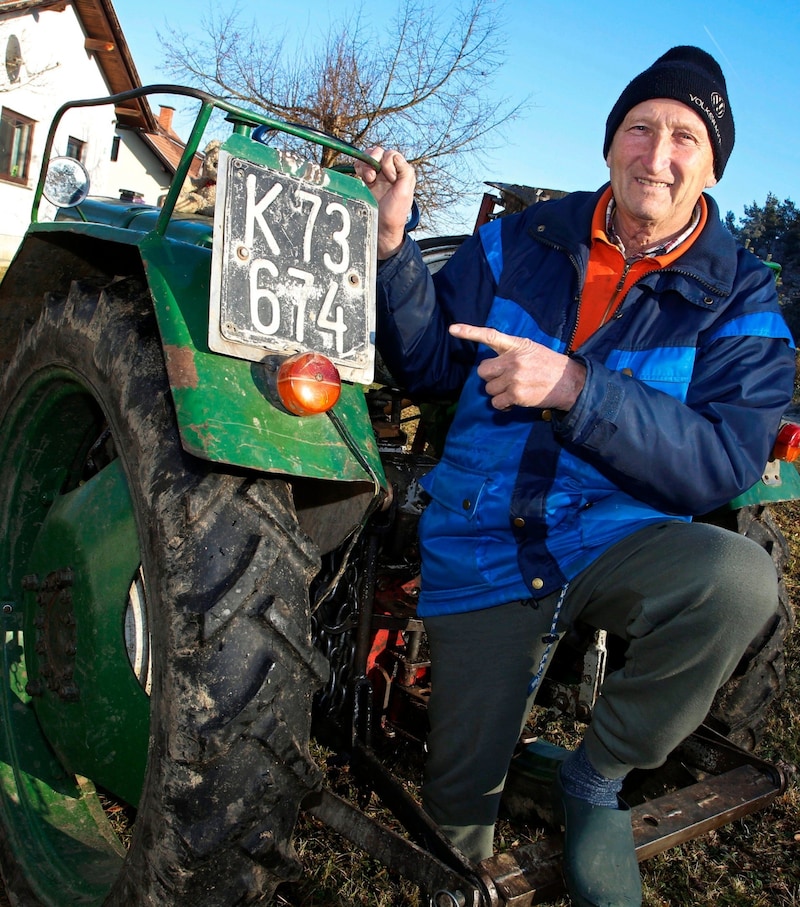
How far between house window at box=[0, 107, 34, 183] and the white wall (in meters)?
0.16

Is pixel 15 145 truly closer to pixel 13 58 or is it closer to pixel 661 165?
pixel 13 58

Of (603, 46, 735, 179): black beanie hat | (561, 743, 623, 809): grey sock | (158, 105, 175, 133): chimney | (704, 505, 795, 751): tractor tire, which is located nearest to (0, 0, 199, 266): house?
(158, 105, 175, 133): chimney

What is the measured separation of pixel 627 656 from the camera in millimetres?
1812

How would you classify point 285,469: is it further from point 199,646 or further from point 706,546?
point 706,546

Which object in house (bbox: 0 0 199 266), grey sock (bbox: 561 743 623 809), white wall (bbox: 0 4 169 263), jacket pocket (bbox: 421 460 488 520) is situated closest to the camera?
grey sock (bbox: 561 743 623 809)

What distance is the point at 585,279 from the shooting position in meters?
2.21

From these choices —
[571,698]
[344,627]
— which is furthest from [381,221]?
[571,698]

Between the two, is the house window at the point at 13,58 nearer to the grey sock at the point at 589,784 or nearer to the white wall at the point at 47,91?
the white wall at the point at 47,91

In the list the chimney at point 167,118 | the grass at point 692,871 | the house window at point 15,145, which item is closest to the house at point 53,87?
the house window at point 15,145

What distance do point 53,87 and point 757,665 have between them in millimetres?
20440

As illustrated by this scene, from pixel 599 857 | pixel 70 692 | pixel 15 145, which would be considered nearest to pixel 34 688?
pixel 70 692

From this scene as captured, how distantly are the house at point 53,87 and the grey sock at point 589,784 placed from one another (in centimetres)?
1507

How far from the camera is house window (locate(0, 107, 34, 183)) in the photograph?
18.0 metres

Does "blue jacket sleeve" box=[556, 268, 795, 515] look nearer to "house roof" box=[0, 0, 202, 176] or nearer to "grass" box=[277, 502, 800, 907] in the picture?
"grass" box=[277, 502, 800, 907]
